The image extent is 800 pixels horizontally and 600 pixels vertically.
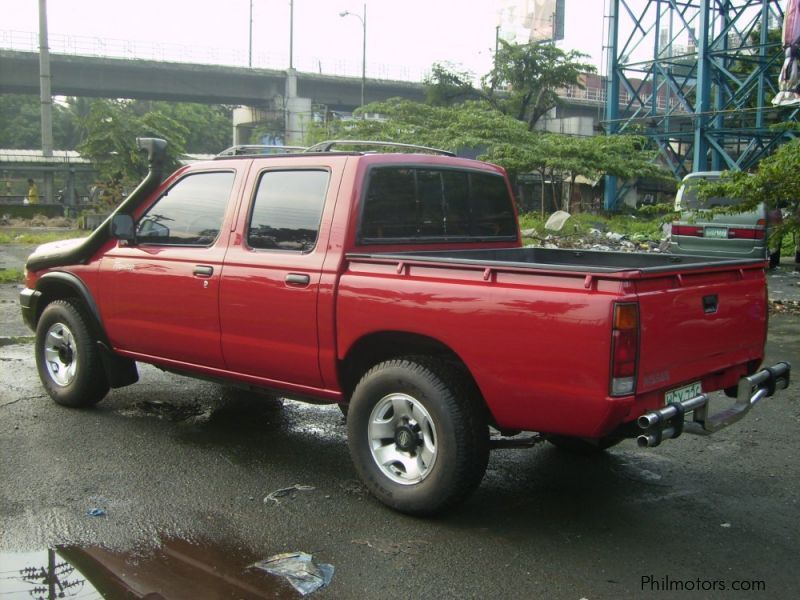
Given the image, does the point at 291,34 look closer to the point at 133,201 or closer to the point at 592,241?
the point at 592,241

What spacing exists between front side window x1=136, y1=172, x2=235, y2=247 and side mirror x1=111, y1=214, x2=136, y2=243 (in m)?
0.08

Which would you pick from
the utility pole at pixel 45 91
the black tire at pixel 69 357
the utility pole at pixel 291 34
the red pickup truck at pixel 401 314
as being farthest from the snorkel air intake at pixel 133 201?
the utility pole at pixel 291 34

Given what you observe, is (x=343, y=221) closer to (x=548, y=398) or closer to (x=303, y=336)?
(x=303, y=336)

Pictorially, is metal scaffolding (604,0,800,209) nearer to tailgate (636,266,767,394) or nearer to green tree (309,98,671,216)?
green tree (309,98,671,216)

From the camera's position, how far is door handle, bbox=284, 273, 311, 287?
461cm

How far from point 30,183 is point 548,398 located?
39359 mm

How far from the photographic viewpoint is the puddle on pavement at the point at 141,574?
347 centimetres

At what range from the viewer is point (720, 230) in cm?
1458

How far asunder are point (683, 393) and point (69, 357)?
15.1 feet

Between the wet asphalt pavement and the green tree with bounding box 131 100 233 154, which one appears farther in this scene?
the green tree with bounding box 131 100 233 154

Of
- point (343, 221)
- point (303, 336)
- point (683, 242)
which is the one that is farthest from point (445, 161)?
point (683, 242)

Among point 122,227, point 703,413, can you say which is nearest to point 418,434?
point 703,413

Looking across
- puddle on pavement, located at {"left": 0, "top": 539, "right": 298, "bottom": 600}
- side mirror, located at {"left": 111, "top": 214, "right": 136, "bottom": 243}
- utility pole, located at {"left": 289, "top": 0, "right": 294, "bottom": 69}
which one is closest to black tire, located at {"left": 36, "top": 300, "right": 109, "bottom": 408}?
side mirror, located at {"left": 111, "top": 214, "right": 136, "bottom": 243}

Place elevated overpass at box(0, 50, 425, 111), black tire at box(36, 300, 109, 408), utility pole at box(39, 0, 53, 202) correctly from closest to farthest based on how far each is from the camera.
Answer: black tire at box(36, 300, 109, 408) < utility pole at box(39, 0, 53, 202) < elevated overpass at box(0, 50, 425, 111)
